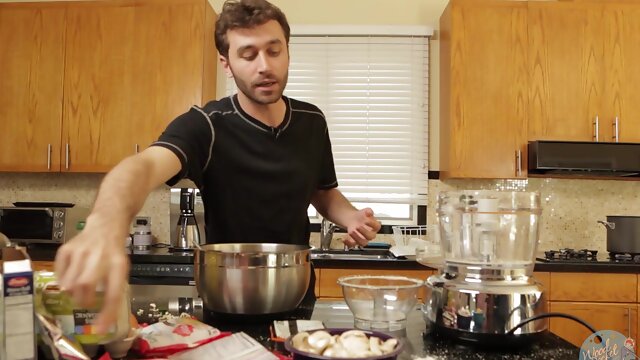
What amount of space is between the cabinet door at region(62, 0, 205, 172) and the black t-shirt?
1.67m

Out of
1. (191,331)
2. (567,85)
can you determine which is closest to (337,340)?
(191,331)

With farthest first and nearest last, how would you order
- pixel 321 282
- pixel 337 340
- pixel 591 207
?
pixel 591 207, pixel 321 282, pixel 337 340

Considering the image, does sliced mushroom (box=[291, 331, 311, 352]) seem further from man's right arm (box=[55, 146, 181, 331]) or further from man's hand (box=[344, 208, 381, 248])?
man's hand (box=[344, 208, 381, 248])

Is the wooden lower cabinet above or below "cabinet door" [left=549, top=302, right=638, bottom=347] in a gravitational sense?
above

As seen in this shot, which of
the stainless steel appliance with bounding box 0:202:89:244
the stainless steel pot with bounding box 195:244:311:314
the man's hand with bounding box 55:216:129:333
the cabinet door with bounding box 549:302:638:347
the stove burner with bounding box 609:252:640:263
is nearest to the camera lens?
the man's hand with bounding box 55:216:129:333

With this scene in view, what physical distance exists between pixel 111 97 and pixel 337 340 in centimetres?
273

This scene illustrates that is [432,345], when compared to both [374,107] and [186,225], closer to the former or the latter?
[186,225]

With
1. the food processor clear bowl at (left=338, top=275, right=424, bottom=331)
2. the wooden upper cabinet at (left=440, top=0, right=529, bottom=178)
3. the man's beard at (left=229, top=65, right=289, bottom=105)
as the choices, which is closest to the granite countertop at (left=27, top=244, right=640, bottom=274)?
the wooden upper cabinet at (left=440, top=0, right=529, bottom=178)

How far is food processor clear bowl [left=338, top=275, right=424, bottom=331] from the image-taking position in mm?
1091

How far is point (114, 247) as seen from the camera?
2.06 ft

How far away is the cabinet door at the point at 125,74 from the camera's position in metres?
3.13

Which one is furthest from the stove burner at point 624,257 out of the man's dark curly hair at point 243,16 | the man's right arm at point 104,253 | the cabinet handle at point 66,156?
the cabinet handle at point 66,156

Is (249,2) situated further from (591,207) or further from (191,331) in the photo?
(591,207)

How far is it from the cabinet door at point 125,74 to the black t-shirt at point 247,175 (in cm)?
167
